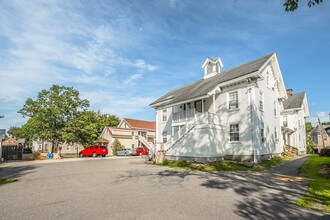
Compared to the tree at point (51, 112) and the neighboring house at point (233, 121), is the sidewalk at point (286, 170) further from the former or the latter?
the tree at point (51, 112)

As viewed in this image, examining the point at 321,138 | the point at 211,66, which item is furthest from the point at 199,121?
the point at 321,138

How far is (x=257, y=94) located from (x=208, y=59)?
1115 cm

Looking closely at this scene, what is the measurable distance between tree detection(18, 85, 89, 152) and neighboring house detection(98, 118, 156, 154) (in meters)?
12.5

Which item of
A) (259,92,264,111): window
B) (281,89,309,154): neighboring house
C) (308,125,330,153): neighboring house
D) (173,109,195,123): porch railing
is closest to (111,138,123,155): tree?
(173,109,195,123): porch railing

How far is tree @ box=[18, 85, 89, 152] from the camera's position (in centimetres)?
3488

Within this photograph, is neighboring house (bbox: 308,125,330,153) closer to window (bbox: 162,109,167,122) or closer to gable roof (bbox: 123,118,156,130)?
window (bbox: 162,109,167,122)

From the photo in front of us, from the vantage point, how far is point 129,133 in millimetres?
52031

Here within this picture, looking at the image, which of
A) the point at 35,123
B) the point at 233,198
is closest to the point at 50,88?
the point at 35,123

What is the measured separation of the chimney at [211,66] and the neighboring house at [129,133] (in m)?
23.5

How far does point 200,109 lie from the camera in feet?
76.9

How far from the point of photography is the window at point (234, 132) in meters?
19.8

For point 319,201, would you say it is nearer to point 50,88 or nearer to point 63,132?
point 63,132

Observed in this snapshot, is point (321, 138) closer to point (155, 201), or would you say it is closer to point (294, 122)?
point (294, 122)

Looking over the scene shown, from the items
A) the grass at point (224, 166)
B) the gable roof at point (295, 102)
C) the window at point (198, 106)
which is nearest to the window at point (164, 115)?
the window at point (198, 106)
